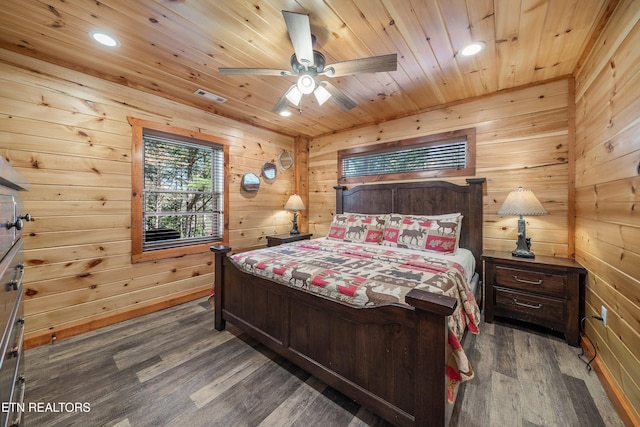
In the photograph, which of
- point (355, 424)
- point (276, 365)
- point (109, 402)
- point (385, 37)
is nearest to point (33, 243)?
point (109, 402)

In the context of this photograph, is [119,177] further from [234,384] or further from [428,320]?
[428,320]

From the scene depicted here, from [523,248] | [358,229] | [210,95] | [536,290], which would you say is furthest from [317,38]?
[536,290]

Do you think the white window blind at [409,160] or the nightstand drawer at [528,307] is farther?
the white window blind at [409,160]

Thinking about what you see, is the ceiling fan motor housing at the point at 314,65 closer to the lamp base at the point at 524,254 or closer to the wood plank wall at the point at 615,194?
the wood plank wall at the point at 615,194

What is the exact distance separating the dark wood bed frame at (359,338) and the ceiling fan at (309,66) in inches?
59.3

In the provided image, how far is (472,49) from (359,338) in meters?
2.43

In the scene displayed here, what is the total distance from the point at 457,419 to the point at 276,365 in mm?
1233

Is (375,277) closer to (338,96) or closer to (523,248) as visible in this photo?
(338,96)

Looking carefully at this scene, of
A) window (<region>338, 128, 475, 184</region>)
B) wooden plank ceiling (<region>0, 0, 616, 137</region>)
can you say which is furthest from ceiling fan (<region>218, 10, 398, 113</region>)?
window (<region>338, 128, 475, 184</region>)

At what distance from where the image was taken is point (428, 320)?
117 cm

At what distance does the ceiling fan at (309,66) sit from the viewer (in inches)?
59.7

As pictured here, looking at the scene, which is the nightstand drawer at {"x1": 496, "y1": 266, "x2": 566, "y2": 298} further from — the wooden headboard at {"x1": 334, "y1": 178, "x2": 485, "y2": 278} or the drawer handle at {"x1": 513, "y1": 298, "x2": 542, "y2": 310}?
the wooden headboard at {"x1": 334, "y1": 178, "x2": 485, "y2": 278}

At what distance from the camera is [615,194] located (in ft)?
5.22

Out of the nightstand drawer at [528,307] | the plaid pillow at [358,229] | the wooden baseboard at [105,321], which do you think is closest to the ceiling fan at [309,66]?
the plaid pillow at [358,229]
